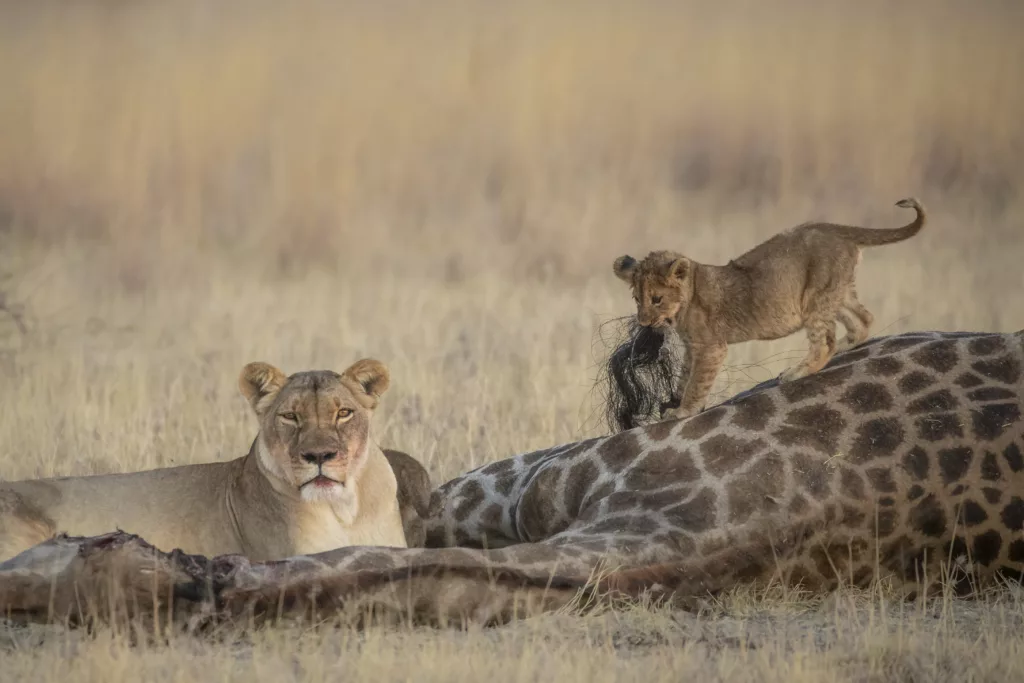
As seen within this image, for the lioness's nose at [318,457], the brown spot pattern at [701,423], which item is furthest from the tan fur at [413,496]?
the brown spot pattern at [701,423]

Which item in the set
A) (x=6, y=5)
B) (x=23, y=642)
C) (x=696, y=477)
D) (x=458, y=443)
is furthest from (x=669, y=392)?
(x=6, y=5)

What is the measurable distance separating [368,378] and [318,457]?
1.75ft

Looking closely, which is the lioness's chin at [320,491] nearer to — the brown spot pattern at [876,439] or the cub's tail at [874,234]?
→ the brown spot pattern at [876,439]

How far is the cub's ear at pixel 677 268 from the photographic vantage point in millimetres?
8453

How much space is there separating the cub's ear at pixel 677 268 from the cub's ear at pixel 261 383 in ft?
5.37

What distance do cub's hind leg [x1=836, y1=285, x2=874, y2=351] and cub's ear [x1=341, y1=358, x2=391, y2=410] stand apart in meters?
1.96

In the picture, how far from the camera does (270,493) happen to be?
8.13m

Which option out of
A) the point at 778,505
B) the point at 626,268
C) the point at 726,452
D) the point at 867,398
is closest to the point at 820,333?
the point at 867,398

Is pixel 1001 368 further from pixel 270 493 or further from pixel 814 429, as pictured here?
pixel 270 493

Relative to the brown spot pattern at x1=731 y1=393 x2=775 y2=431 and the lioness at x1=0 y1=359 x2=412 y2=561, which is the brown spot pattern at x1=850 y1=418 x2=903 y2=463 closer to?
the brown spot pattern at x1=731 y1=393 x2=775 y2=431

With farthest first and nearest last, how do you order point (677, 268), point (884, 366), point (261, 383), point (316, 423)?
point (677, 268), point (884, 366), point (261, 383), point (316, 423)

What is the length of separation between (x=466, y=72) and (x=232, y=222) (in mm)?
4410

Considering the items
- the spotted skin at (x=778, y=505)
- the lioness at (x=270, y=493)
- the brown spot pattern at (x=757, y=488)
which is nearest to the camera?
the spotted skin at (x=778, y=505)

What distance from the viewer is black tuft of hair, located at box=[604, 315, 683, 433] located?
8.88 meters
